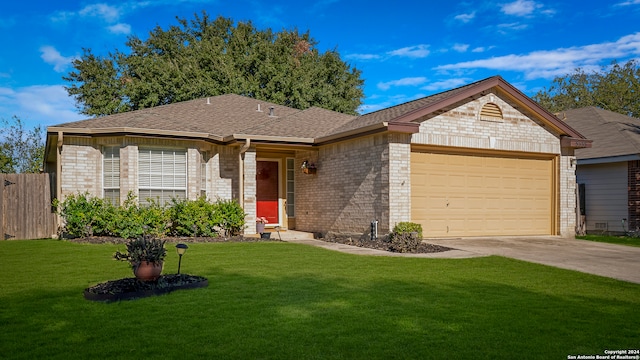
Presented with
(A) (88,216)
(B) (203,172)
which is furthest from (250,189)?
(A) (88,216)

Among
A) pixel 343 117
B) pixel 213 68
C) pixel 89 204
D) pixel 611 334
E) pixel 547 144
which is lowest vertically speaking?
pixel 611 334

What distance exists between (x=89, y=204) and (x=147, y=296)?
25.7ft

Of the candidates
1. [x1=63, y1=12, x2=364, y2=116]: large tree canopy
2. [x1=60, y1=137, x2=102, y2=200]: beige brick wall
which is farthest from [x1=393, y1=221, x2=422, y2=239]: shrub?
[x1=63, y1=12, x2=364, y2=116]: large tree canopy

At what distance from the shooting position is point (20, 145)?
3192cm

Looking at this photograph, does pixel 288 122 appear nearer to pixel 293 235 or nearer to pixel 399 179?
pixel 293 235

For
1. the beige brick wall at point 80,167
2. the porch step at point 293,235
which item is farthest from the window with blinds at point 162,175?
the porch step at point 293,235

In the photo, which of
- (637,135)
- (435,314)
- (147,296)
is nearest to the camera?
(435,314)

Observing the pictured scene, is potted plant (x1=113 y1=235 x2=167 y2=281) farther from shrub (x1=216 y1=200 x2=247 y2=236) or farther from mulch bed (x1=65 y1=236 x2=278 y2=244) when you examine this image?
shrub (x1=216 y1=200 x2=247 y2=236)

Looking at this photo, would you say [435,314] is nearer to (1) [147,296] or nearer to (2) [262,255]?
(1) [147,296]

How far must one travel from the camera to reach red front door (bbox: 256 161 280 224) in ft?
55.2

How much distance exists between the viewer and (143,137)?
1398 centimetres

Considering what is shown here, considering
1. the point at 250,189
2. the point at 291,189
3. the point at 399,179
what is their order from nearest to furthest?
the point at 399,179 < the point at 250,189 < the point at 291,189

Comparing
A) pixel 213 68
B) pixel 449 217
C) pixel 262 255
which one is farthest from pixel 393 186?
pixel 213 68

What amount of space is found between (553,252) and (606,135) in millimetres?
9949
